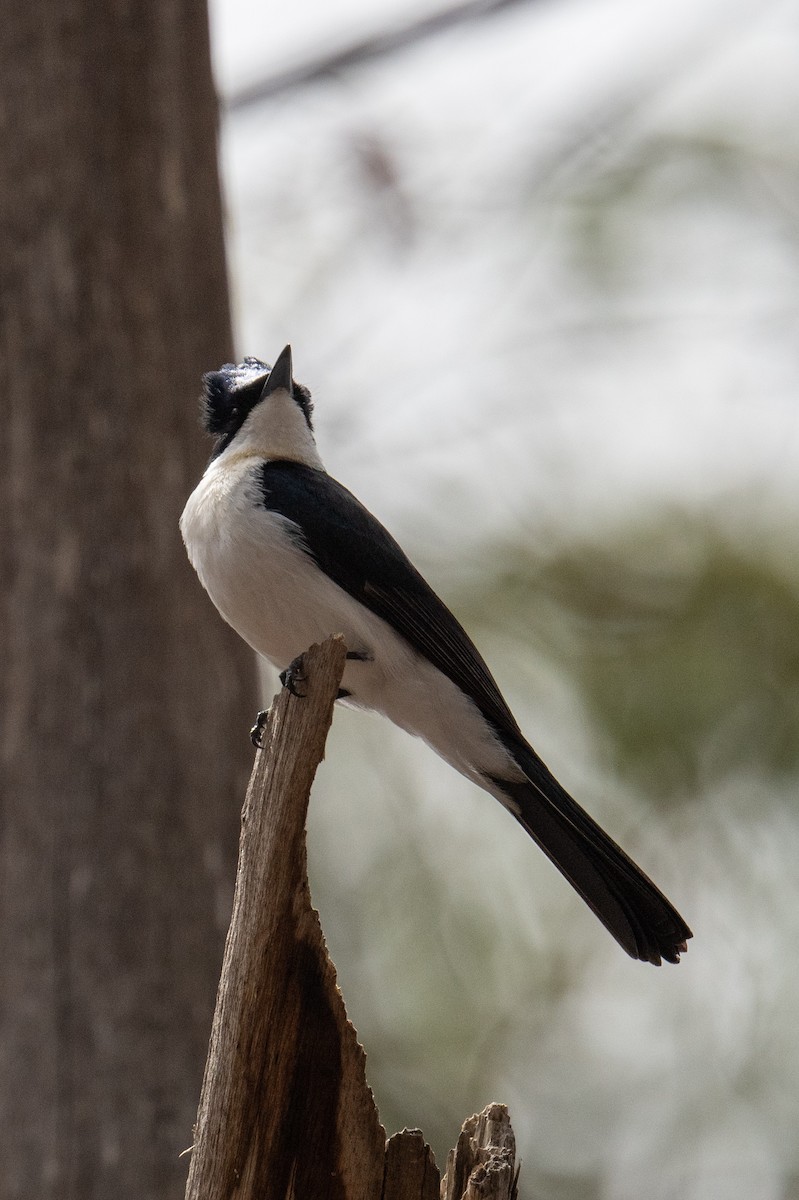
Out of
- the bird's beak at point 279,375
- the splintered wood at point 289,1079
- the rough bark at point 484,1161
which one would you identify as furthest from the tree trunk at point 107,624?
the rough bark at point 484,1161

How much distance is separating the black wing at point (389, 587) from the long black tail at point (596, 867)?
18 cm

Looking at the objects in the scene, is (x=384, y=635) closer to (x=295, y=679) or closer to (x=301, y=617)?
(x=301, y=617)

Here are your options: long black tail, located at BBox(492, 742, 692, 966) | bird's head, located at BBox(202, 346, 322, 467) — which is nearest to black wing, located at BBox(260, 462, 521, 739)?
long black tail, located at BBox(492, 742, 692, 966)

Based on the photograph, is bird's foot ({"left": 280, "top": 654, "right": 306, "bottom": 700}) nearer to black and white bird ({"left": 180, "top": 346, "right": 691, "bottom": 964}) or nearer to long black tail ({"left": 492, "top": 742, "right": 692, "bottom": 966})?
black and white bird ({"left": 180, "top": 346, "right": 691, "bottom": 964})

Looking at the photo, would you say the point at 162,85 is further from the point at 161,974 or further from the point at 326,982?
the point at 326,982

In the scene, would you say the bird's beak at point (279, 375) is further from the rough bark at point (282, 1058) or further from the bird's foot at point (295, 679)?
the rough bark at point (282, 1058)

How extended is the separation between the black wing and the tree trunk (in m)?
1.07

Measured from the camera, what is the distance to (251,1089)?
3041mm

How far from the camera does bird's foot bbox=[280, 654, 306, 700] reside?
11.1 feet

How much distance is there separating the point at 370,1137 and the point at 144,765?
219 cm

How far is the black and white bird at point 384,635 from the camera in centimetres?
408

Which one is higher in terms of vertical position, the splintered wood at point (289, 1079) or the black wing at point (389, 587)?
the black wing at point (389, 587)

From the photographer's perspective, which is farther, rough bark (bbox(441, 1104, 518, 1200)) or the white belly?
the white belly

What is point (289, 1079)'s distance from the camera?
309 centimetres
